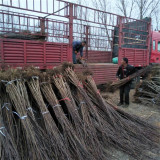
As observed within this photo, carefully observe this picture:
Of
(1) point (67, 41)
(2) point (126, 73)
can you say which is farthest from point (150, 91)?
(1) point (67, 41)

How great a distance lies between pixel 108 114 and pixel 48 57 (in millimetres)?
3053

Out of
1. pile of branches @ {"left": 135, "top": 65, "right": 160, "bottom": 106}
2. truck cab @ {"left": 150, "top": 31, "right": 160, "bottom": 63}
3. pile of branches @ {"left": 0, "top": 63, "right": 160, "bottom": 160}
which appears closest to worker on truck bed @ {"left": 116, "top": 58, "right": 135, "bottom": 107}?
pile of branches @ {"left": 135, "top": 65, "right": 160, "bottom": 106}

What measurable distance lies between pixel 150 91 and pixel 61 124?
14.5 ft

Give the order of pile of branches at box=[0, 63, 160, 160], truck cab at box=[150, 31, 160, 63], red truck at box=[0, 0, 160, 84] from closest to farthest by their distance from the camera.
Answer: pile of branches at box=[0, 63, 160, 160], red truck at box=[0, 0, 160, 84], truck cab at box=[150, 31, 160, 63]

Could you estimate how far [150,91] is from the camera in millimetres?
5602

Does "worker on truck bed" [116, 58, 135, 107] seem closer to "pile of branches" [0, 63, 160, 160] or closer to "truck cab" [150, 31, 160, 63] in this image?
"pile of branches" [0, 63, 160, 160]

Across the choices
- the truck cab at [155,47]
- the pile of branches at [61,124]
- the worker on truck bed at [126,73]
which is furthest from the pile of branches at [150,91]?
the truck cab at [155,47]

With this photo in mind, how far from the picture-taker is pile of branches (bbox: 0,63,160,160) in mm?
2039

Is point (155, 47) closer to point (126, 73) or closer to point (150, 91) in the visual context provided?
point (150, 91)

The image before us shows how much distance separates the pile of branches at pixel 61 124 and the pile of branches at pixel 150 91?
7.86ft

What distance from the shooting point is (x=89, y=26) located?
7.51 meters

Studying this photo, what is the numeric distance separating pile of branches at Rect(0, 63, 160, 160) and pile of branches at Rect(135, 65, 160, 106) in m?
2.39

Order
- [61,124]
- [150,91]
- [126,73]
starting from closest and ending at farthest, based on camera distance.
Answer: [61,124]
[126,73]
[150,91]

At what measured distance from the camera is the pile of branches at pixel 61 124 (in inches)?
80.3
